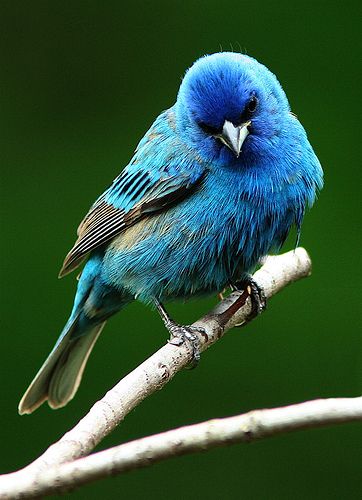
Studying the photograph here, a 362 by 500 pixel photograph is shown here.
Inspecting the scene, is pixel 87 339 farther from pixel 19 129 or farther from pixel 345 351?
pixel 19 129

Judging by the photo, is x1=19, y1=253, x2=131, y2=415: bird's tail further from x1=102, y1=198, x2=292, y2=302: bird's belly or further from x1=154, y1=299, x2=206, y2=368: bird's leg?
x1=154, y1=299, x2=206, y2=368: bird's leg

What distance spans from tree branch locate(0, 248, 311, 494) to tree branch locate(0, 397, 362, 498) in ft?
0.21

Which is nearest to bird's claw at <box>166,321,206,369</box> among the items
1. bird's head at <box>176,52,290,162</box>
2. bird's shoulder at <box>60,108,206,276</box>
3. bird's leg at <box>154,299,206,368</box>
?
bird's leg at <box>154,299,206,368</box>

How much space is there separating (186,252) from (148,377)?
884mm

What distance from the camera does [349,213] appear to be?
5195 mm

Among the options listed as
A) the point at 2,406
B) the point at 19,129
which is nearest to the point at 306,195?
the point at 2,406

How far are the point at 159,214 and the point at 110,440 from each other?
143 cm

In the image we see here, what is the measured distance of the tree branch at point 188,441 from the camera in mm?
1947

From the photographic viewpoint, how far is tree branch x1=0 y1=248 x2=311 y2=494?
2.31 meters

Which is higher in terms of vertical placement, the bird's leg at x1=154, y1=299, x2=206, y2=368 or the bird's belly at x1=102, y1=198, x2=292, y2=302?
the bird's belly at x1=102, y1=198, x2=292, y2=302

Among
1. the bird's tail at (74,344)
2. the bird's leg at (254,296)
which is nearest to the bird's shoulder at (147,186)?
the bird's tail at (74,344)

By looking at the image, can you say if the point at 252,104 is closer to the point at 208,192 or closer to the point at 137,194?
the point at 208,192

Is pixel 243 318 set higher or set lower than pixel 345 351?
higher

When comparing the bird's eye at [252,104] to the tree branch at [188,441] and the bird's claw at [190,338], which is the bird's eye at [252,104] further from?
the tree branch at [188,441]
